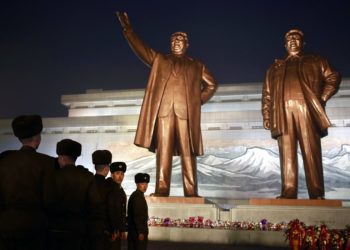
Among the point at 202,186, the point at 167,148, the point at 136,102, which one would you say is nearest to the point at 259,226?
the point at 167,148

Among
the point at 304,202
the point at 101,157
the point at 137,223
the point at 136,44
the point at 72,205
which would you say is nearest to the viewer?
the point at 72,205

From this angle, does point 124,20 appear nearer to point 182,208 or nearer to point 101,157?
point 182,208

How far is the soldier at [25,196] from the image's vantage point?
7.05 ft

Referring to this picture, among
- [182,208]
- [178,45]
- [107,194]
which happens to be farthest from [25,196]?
[178,45]

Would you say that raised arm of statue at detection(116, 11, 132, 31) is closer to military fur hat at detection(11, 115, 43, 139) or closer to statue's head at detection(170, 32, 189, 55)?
statue's head at detection(170, 32, 189, 55)

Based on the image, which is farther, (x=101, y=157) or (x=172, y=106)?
(x=172, y=106)

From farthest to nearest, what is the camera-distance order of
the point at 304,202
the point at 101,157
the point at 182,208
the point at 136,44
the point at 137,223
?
1. the point at 136,44
2. the point at 182,208
3. the point at 304,202
4. the point at 137,223
5. the point at 101,157

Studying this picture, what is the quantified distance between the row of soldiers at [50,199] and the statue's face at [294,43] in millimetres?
5106

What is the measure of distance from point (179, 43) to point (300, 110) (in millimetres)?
2724

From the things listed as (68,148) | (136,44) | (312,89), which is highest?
(136,44)

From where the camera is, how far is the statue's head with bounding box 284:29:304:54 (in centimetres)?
735

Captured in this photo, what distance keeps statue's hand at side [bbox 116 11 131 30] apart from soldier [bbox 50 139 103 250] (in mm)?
5477

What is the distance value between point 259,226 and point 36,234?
16.0ft

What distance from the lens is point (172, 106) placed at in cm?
766
